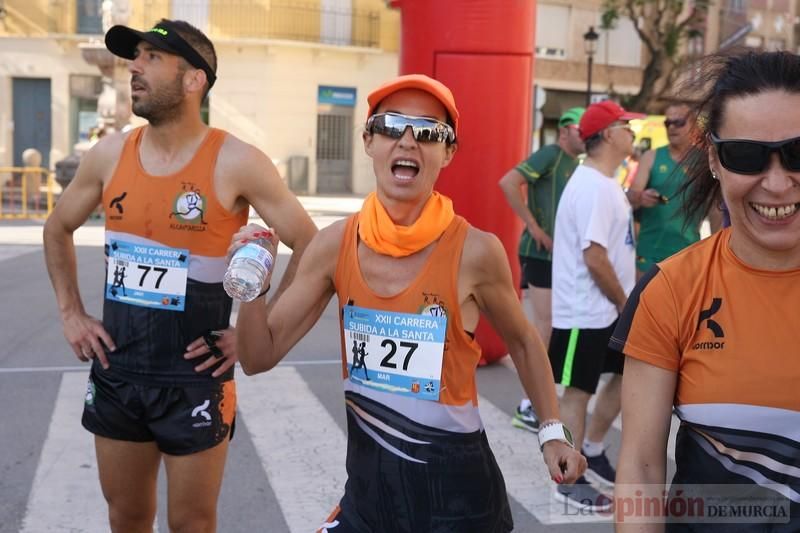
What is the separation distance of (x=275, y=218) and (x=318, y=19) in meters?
33.5

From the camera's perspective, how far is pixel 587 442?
6008 millimetres

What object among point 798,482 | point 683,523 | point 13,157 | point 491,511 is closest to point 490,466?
point 491,511

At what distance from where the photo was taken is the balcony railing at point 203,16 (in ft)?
116

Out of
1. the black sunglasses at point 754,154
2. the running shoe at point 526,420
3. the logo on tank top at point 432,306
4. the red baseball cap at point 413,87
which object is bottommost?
the running shoe at point 526,420

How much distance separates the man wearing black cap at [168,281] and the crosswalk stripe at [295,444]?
1.44 meters

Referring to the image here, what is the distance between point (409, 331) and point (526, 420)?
4.12 metres

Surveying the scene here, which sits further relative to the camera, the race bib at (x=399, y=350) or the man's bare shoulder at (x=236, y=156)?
the man's bare shoulder at (x=236, y=156)

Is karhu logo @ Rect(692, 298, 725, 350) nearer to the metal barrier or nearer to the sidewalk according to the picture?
the metal barrier

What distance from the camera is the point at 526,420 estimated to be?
697 cm

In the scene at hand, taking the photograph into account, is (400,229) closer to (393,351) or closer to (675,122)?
(393,351)

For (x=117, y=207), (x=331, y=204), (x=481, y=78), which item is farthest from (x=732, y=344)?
(x=331, y=204)

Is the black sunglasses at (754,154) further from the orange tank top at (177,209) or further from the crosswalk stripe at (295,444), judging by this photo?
the crosswalk stripe at (295,444)

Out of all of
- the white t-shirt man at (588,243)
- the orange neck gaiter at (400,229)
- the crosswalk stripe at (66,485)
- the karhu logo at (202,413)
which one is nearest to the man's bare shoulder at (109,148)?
the karhu logo at (202,413)

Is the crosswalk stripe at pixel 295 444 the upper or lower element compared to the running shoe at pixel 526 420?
lower
